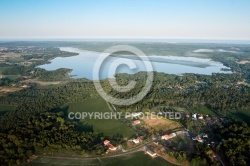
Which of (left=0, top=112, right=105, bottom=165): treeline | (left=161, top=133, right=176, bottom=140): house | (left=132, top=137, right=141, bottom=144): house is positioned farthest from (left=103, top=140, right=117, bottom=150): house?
(left=161, top=133, right=176, bottom=140): house

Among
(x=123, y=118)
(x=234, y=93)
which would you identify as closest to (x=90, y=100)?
(x=123, y=118)

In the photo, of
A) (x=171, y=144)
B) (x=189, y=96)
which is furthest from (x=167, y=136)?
(x=189, y=96)

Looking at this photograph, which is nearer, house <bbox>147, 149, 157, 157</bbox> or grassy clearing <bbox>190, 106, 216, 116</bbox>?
house <bbox>147, 149, 157, 157</bbox>

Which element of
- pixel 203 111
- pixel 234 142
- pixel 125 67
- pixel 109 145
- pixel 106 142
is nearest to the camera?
pixel 234 142

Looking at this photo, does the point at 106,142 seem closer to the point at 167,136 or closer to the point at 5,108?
the point at 167,136

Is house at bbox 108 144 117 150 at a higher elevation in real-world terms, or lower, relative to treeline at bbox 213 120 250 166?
lower

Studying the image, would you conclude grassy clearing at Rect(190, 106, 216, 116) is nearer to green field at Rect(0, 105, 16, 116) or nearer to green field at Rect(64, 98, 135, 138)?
green field at Rect(64, 98, 135, 138)

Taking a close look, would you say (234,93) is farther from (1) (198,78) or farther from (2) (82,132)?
(2) (82,132)
